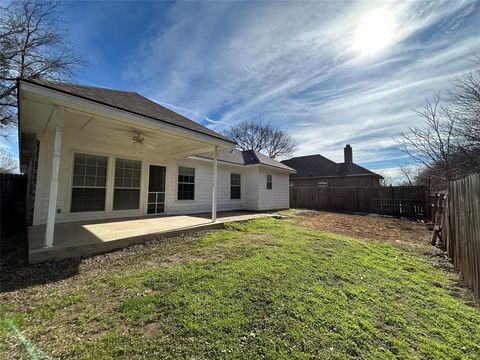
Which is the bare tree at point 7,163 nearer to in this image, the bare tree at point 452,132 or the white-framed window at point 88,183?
the white-framed window at point 88,183

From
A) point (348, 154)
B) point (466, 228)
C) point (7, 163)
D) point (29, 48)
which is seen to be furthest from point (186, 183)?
point (7, 163)

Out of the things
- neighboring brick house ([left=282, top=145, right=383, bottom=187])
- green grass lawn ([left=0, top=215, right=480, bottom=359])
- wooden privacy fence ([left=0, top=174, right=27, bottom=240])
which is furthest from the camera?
neighboring brick house ([left=282, top=145, right=383, bottom=187])

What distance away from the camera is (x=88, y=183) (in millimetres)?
7242

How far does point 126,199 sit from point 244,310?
23.2 feet

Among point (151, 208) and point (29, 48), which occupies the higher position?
point (29, 48)

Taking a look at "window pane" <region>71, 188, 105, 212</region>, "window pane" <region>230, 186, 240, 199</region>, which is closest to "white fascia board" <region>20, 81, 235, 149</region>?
"window pane" <region>71, 188, 105, 212</region>

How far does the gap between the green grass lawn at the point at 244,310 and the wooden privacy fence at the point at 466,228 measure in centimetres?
34

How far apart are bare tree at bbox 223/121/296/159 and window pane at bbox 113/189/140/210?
25.5 meters

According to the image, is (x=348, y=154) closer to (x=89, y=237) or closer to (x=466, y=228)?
(x=466, y=228)

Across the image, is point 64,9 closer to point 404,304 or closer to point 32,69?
point 32,69

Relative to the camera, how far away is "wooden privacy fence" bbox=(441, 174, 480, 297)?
3.45m

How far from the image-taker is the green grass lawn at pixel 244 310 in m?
2.04

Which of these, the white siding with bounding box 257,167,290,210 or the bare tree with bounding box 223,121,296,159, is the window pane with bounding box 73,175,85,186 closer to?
the white siding with bounding box 257,167,290,210

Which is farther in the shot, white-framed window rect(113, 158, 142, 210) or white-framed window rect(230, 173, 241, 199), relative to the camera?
white-framed window rect(230, 173, 241, 199)
